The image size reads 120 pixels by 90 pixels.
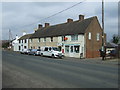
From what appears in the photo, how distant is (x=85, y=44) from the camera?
34281mm

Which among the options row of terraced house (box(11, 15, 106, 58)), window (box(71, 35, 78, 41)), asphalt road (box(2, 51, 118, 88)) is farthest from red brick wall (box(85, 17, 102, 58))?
asphalt road (box(2, 51, 118, 88))

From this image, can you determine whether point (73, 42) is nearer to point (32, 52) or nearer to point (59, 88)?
point (32, 52)

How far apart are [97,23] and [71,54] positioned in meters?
9.45

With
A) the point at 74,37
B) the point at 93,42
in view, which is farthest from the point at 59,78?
the point at 93,42

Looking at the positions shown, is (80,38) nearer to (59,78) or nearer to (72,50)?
(72,50)

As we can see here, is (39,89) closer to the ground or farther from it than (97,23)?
closer to the ground

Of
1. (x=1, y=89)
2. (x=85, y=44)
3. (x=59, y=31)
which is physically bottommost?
(x=1, y=89)

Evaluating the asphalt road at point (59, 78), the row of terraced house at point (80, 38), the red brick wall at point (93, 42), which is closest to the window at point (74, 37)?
the row of terraced house at point (80, 38)

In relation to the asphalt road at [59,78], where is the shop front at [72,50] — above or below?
above

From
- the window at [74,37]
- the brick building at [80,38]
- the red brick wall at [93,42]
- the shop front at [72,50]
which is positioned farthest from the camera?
the window at [74,37]

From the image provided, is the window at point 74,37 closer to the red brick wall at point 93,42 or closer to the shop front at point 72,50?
the shop front at point 72,50

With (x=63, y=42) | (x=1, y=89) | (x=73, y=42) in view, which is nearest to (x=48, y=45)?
(x=63, y=42)

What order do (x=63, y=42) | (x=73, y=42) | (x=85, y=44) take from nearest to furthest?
(x=85, y=44)
(x=73, y=42)
(x=63, y=42)

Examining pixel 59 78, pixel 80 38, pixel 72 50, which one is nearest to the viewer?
pixel 59 78
